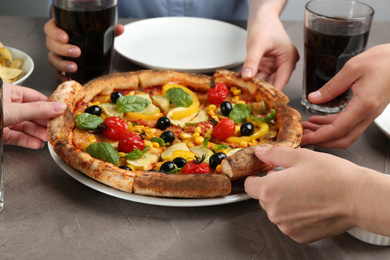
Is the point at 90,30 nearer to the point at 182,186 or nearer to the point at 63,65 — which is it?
the point at 63,65

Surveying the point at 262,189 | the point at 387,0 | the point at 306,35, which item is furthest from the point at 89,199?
the point at 387,0

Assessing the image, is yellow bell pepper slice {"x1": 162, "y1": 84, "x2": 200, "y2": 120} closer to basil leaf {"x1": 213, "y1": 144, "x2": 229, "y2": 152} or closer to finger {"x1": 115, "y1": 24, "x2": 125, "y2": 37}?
basil leaf {"x1": 213, "y1": 144, "x2": 229, "y2": 152}

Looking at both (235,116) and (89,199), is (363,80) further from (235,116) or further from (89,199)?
(89,199)

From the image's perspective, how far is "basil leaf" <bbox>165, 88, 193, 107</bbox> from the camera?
190 centimetres

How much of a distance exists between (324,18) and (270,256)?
1030 millimetres

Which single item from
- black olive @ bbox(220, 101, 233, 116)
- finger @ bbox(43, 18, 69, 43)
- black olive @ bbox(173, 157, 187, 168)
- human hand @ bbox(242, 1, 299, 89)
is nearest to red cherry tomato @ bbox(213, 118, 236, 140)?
black olive @ bbox(220, 101, 233, 116)

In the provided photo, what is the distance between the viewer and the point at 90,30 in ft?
6.69

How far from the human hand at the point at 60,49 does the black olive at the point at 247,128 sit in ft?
2.60

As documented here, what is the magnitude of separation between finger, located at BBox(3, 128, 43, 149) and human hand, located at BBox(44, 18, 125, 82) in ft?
1.61

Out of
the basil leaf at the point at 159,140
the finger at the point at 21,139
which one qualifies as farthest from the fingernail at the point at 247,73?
the finger at the point at 21,139

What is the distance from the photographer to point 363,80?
66.2 inches

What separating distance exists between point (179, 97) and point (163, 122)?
0.51 ft

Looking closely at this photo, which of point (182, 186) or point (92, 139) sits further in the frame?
point (92, 139)

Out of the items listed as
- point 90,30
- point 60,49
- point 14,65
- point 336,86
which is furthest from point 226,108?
point 14,65
